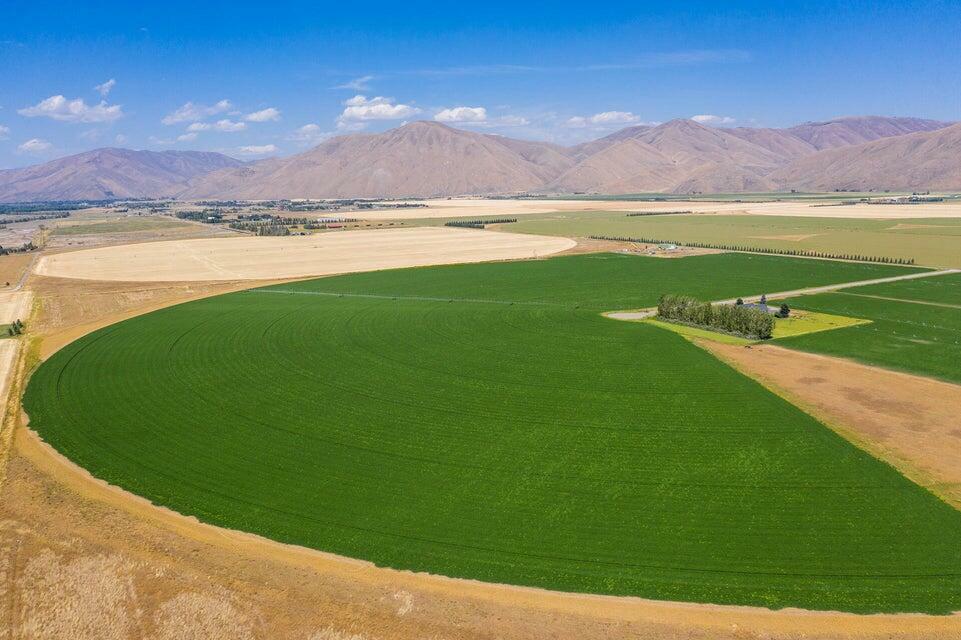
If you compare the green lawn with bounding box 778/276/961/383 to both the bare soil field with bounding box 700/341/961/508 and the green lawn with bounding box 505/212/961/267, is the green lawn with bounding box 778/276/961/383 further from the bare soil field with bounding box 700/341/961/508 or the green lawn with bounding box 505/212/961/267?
the green lawn with bounding box 505/212/961/267

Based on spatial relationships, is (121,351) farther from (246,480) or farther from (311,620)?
(311,620)

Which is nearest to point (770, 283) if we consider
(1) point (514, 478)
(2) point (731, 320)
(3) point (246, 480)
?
(2) point (731, 320)

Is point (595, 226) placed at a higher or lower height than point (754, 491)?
higher

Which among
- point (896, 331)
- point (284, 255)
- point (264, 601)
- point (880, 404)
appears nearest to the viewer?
point (264, 601)

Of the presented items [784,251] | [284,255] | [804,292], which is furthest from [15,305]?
[784,251]

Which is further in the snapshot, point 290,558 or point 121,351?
point 121,351

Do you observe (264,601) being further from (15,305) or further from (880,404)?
(15,305)
